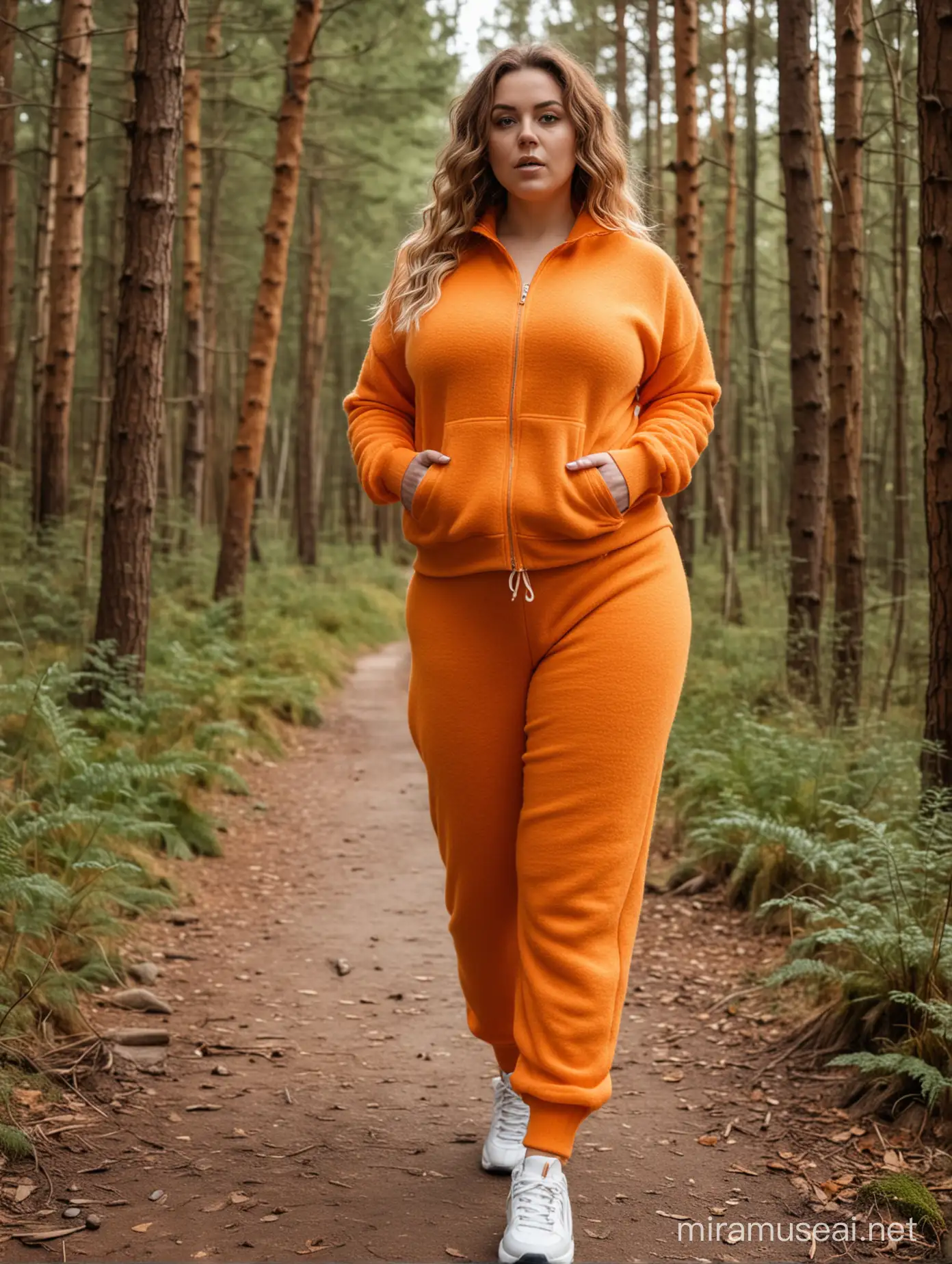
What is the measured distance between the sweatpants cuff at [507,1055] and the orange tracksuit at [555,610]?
30 cm

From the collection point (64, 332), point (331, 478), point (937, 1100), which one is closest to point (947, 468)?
point (937, 1100)

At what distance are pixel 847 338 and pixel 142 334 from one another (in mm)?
5541

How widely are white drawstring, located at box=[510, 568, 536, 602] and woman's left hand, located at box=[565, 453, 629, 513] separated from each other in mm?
265

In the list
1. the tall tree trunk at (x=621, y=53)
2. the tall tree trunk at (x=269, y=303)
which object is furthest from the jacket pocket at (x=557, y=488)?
the tall tree trunk at (x=621, y=53)

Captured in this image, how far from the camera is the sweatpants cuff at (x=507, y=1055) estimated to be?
3.15m

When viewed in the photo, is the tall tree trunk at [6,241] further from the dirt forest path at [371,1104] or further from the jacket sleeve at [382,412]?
the jacket sleeve at [382,412]

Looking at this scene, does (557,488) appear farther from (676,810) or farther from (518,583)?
(676,810)

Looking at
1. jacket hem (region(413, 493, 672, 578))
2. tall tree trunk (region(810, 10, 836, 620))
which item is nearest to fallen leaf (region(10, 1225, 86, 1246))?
jacket hem (region(413, 493, 672, 578))

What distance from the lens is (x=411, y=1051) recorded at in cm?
428

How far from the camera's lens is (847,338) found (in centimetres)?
956

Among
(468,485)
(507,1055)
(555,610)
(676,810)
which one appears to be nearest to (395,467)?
(468,485)

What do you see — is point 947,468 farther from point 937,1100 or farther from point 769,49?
point 769,49

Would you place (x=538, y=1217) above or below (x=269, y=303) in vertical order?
below

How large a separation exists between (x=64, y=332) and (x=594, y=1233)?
1111 cm
